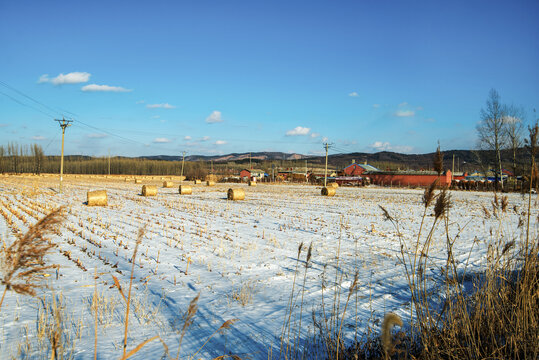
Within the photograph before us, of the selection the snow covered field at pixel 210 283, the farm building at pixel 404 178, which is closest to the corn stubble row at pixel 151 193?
the snow covered field at pixel 210 283

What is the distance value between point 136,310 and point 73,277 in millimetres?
2287

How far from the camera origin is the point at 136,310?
15.7 feet

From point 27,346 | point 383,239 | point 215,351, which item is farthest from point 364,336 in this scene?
point 383,239

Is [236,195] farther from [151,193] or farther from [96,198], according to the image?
[96,198]

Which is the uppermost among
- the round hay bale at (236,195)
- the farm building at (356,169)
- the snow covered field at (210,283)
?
the farm building at (356,169)

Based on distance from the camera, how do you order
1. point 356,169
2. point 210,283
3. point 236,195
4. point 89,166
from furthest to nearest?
point 89,166, point 356,169, point 236,195, point 210,283

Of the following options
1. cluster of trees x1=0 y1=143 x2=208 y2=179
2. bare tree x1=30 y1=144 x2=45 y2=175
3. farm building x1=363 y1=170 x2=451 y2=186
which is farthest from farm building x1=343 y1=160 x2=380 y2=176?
bare tree x1=30 y1=144 x2=45 y2=175

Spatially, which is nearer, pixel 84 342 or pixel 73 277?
pixel 84 342

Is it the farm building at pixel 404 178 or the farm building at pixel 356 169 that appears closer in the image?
the farm building at pixel 404 178

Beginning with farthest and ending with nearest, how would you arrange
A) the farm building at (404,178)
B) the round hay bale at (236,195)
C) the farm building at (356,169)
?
1. the farm building at (356,169)
2. the farm building at (404,178)
3. the round hay bale at (236,195)

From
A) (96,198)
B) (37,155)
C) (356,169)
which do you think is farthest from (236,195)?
(37,155)

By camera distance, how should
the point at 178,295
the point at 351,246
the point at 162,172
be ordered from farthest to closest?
the point at 162,172, the point at 351,246, the point at 178,295

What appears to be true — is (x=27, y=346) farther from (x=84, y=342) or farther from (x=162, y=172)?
(x=162, y=172)

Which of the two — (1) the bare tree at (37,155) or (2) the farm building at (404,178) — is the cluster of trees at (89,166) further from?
(2) the farm building at (404,178)
